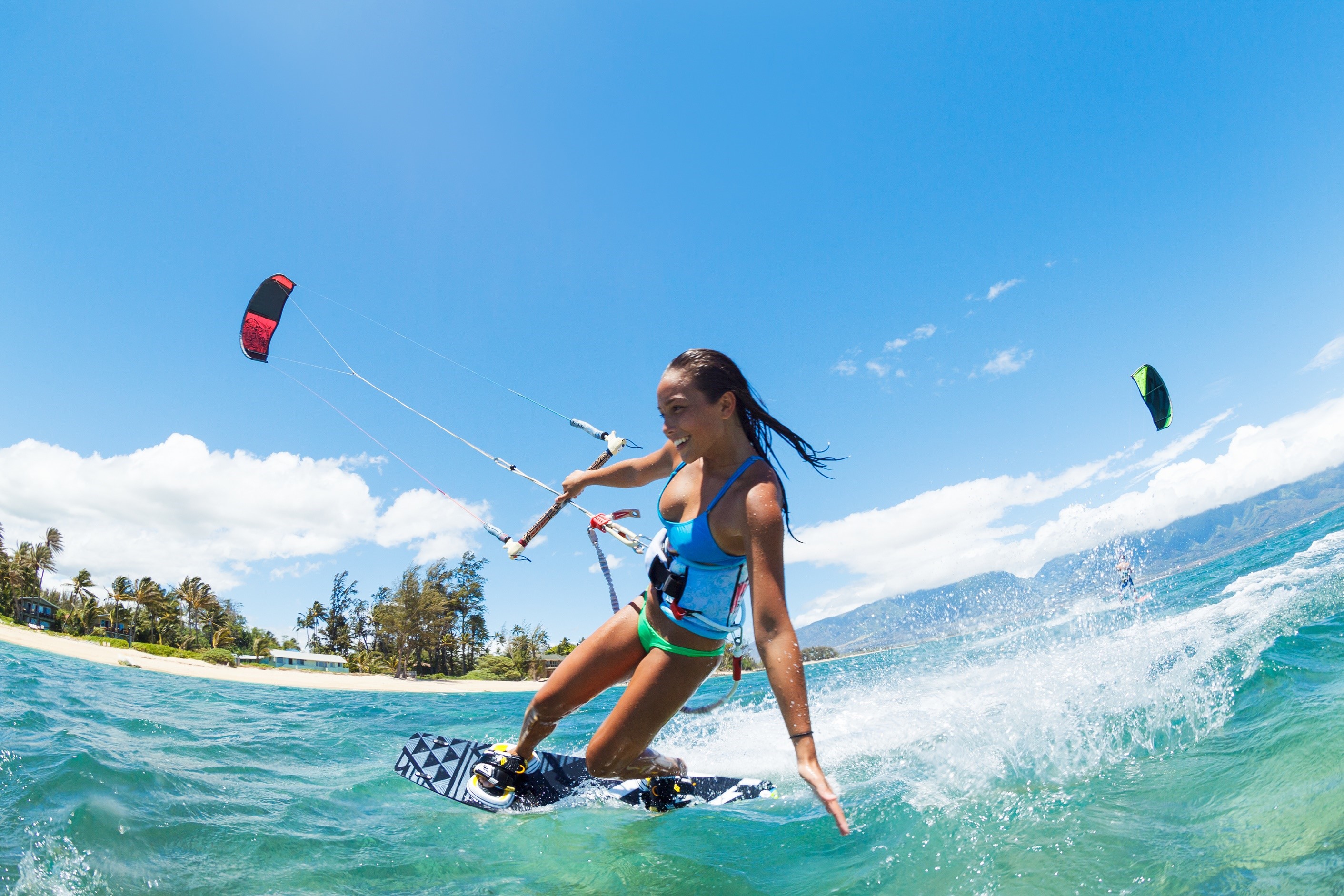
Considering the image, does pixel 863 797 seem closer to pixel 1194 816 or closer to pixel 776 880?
pixel 776 880

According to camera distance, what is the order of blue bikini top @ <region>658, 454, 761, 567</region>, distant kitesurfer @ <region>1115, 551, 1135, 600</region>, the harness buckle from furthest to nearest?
distant kitesurfer @ <region>1115, 551, 1135, 600</region>, the harness buckle, blue bikini top @ <region>658, 454, 761, 567</region>

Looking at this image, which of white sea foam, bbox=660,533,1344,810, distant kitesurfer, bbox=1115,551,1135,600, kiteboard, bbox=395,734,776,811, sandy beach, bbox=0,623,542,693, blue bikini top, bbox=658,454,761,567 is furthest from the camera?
sandy beach, bbox=0,623,542,693

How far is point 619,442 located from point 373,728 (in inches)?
313

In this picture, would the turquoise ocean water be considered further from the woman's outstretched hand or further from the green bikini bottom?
the woman's outstretched hand

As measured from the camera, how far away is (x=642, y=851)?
349 cm

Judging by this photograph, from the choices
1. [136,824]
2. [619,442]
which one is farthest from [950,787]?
[136,824]

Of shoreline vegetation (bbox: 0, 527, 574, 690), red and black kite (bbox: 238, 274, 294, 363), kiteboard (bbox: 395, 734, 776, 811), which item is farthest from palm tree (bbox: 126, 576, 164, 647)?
kiteboard (bbox: 395, 734, 776, 811)

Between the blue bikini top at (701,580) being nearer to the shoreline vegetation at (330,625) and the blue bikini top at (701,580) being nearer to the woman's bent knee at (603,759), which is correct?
the woman's bent knee at (603,759)

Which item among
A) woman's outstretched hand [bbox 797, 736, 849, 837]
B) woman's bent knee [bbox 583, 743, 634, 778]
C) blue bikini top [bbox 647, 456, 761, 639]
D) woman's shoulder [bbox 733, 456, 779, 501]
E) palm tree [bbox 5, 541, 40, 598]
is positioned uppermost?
palm tree [bbox 5, 541, 40, 598]

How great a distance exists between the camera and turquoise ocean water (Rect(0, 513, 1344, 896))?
266 centimetres

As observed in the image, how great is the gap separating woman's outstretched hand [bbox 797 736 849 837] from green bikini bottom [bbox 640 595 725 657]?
1062mm

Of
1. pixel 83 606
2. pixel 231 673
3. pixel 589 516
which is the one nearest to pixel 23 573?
pixel 83 606

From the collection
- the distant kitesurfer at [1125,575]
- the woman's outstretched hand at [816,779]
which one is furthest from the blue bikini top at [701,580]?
the distant kitesurfer at [1125,575]

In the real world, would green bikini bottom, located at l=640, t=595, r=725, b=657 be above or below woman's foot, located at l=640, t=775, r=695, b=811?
above
